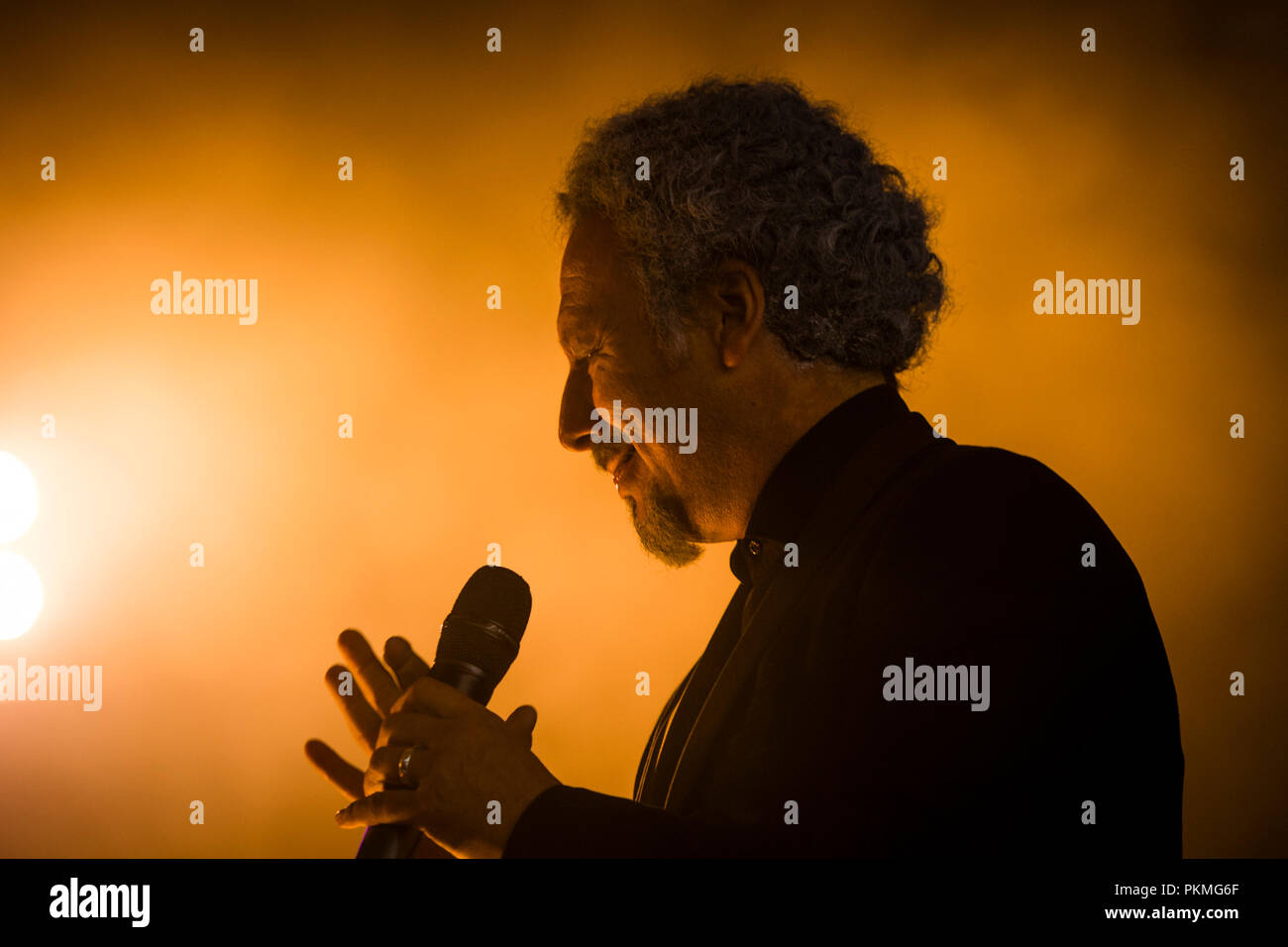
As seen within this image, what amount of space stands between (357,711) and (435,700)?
0.31m

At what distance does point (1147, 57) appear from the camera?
2.72 metres

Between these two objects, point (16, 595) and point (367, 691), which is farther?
point (16, 595)

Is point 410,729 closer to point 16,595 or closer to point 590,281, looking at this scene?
point 590,281

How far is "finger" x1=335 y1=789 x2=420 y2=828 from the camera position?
0.80m

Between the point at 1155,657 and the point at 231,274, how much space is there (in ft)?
9.66

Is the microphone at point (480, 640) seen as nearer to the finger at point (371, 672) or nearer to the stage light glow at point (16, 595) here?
the finger at point (371, 672)

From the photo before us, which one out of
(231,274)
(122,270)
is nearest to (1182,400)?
(231,274)

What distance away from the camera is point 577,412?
1.19 metres

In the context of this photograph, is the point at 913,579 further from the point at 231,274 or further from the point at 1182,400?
the point at 231,274

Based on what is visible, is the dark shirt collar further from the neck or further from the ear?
the ear

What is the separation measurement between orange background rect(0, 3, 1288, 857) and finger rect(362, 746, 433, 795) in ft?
6.80

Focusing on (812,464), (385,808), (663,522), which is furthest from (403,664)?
(812,464)

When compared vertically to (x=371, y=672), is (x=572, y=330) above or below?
above

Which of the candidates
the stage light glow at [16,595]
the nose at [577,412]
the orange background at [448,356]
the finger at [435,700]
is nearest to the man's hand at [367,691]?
the finger at [435,700]
